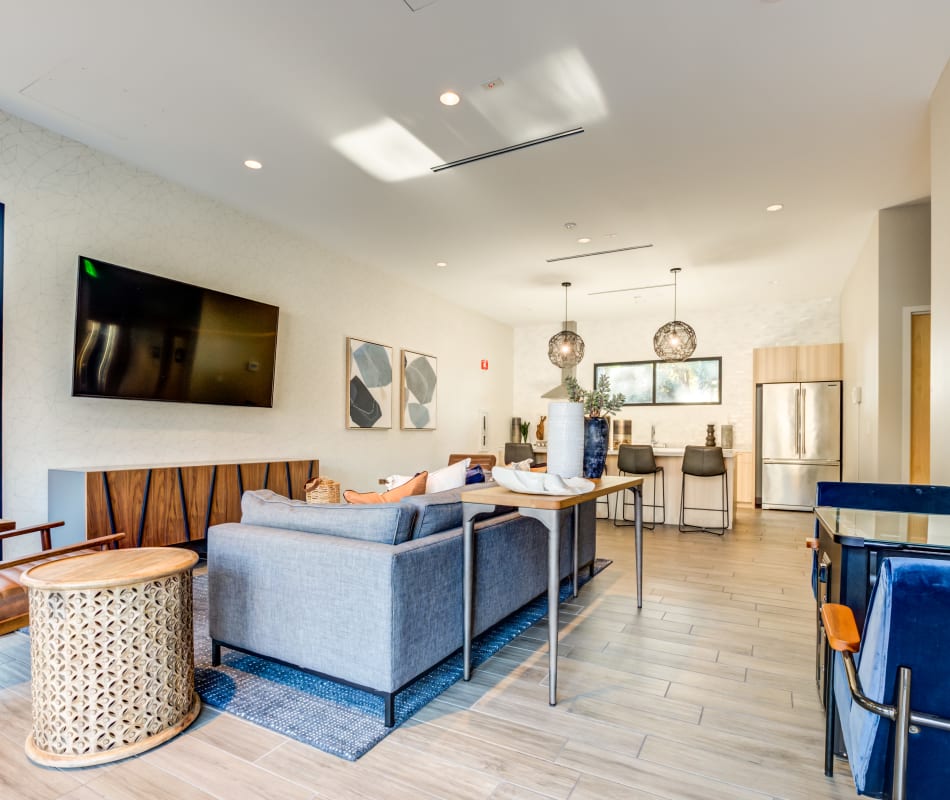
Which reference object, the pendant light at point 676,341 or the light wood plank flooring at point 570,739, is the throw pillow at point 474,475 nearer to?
the light wood plank flooring at point 570,739

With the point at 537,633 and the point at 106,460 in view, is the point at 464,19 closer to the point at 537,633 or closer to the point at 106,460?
the point at 537,633

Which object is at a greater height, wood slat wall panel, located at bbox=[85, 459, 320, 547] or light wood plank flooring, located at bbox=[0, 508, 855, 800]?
wood slat wall panel, located at bbox=[85, 459, 320, 547]

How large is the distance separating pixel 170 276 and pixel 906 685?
4744 mm

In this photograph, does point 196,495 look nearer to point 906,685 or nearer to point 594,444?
point 594,444

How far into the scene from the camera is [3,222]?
10.7ft

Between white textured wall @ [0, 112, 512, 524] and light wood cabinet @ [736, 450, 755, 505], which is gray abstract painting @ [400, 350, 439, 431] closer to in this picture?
white textured wall @ [0, 112, 512, 524]

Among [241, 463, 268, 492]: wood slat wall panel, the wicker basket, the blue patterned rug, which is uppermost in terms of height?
[241, 463, 268, 492]: wood slat wall panel

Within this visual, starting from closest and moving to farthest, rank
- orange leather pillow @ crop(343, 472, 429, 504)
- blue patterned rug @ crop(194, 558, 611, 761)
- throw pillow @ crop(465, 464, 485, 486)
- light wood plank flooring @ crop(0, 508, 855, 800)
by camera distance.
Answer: light wood plank flooring @ crop(0, 508, 855, 800)
blue patterned rug @ crop(194, 558, 611, 761)
orange leather pillow @ crop(343, 472, 429, 504)
throw pillow @ crop(465, 464, 485, 486)

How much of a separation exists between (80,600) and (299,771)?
92 centimetres

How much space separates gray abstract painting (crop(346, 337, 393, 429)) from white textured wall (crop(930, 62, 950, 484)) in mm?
4891

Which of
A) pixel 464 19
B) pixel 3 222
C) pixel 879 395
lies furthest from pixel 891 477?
pixel 3 222

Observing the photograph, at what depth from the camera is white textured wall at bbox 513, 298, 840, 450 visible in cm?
780

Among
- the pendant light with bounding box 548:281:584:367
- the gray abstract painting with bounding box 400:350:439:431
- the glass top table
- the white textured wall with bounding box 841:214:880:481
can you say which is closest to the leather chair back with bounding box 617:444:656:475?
the pendant light with bounding box 548:281:584:367

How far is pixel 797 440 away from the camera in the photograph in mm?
7297
